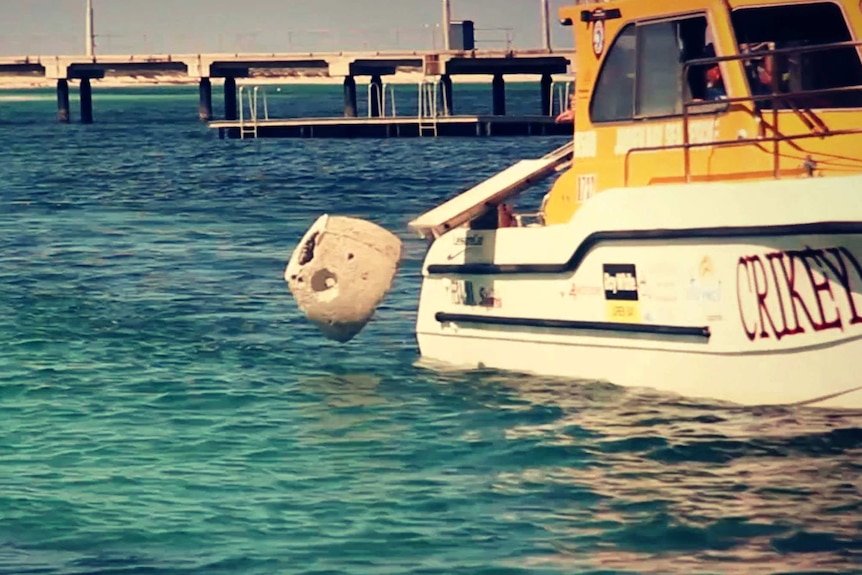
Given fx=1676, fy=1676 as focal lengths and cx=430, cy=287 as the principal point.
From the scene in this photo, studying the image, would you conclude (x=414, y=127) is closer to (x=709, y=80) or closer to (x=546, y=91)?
(x=546, y=91)

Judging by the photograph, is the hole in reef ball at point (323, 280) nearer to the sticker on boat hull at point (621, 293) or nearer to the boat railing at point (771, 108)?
the sticker on boat hull at point (621, 293)

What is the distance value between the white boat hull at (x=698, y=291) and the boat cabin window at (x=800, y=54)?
1.11m

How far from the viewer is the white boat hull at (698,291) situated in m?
10.8

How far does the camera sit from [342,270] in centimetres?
1380

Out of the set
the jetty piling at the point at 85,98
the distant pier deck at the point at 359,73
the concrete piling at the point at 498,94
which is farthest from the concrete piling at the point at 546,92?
the jetty piling at the point at 85,98

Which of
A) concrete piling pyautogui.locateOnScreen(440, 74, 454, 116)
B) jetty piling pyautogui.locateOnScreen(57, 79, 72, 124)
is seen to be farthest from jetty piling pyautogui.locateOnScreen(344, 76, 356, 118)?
jetty piling pyautogui.locateOnScreen(57, 79, 72, 124)

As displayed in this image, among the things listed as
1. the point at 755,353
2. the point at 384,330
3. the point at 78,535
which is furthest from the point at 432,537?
the point at 384,330

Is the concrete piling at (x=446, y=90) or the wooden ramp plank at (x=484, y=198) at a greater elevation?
the concrete piling at (x=446, y=90)

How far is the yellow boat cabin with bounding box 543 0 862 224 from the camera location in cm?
1148

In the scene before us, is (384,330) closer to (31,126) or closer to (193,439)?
(193,439)

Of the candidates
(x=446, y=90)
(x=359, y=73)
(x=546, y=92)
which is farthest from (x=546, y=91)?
(x=359, y=73)

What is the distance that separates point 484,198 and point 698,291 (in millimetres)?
2568

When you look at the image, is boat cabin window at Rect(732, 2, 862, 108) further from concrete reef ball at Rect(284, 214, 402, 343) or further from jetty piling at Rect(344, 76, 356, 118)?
jetty piling at Rect(344, 76, 356, 118)

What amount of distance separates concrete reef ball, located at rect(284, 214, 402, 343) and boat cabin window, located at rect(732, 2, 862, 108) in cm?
358
